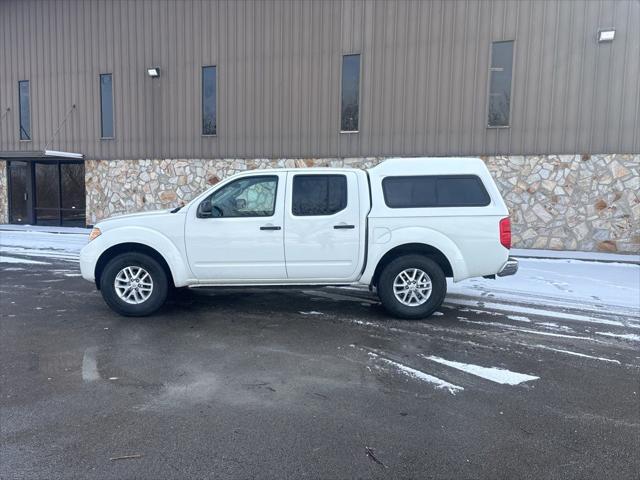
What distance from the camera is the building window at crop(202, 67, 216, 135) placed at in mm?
15390

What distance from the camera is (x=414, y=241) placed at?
19.4 feet

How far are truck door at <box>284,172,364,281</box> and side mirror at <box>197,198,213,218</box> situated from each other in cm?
97

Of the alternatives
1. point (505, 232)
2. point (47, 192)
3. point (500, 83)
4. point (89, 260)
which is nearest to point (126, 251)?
point (89, 260)

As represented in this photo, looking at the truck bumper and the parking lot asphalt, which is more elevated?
the truck bumper

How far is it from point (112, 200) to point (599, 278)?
49.6ft

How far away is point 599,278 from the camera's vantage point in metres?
8.89

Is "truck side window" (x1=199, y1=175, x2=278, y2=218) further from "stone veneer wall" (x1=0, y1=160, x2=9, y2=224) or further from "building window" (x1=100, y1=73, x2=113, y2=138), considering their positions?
"stone veneer wall" (x1=0, y1=160, x2=9, y2=224)

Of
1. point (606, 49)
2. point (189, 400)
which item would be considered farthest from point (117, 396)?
point (606, 49)

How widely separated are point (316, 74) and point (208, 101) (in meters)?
3.88

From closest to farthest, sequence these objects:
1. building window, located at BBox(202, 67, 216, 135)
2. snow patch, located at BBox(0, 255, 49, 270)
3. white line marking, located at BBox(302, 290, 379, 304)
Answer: white line marking, located at BBox(302, 290, 379, 304)
snow patch, located at BBox(0, 255, 49, 270)
building window, located at BBox(202, 67, 216, 135)

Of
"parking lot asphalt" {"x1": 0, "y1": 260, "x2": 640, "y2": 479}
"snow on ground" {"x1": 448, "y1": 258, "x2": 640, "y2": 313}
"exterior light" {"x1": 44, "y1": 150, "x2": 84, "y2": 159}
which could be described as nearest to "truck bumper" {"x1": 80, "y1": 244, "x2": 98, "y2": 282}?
"parking lot asphalt" {"x1": 0, "y1": 260, "x2": 640, "y2": 479}

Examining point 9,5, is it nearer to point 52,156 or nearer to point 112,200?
point 52,156

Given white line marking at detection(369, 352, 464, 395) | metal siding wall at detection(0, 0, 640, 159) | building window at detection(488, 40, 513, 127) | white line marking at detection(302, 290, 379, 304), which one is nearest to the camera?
white line marking at detection(369, 352, 464, 395)

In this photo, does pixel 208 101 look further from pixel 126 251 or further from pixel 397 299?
pixel 397 299
